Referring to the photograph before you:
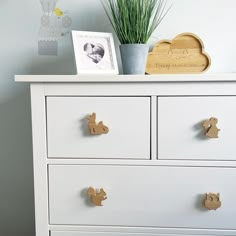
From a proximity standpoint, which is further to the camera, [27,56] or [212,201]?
[27,56]

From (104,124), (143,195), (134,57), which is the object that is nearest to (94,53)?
(134,57)

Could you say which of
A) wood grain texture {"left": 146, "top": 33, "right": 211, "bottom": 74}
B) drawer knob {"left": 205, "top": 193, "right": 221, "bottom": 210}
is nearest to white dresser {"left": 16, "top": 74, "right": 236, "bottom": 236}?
drawer knob {"left": 205, "top": 193, "right": 221, "bottom": 210}

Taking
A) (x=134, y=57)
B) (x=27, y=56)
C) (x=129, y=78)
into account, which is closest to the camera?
(x=129, y=78)

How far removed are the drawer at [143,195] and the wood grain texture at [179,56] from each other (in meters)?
0.45

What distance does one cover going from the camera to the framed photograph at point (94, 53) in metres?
1.12

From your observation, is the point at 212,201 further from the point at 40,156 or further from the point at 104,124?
the point at 40,156

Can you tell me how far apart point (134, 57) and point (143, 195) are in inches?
18.5

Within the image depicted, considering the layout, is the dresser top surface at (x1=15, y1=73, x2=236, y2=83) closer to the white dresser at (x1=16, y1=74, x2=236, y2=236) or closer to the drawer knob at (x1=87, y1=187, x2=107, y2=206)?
the white dresser at (x1=16, y1=74, x2=236, y2=236)

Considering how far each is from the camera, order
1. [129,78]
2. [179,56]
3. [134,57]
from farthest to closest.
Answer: [179,56] < [134,57] < [129,78]

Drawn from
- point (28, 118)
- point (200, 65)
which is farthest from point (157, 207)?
point (28, 118)

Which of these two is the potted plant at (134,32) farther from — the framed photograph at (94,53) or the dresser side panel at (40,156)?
the dresser side panel at (40,156)

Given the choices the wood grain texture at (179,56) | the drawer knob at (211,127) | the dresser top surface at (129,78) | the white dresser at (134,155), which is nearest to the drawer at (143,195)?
the white dresser at (134,155)

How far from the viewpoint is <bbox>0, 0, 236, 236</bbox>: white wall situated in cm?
135

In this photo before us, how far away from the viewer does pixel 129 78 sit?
984 mm
